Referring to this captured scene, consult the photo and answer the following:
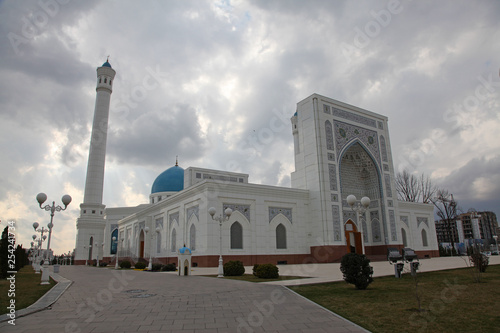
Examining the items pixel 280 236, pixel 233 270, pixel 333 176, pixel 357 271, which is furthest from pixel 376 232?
pixel 357 271

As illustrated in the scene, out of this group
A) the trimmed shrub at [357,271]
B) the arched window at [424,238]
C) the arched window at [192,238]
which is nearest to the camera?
the trimmed shrub at [357,271]

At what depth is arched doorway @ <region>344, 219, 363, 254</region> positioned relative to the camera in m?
30.1

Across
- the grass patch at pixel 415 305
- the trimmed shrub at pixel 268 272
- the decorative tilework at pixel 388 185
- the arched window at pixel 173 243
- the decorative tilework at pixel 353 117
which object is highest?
the decorative tilework at pixel 353 117

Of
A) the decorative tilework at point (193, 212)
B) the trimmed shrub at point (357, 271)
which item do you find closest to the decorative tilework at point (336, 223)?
the decorative tilework at point (193, 212)

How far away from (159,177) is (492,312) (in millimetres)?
43760

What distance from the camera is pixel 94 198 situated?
45.6m

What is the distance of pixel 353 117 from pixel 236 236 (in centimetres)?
1634

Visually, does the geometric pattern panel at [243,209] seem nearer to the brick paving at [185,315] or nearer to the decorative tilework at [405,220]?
the brick paving at [185,315]

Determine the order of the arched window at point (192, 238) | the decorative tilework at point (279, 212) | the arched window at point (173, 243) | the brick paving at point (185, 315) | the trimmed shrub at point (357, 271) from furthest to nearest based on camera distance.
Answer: the arched window at point (173, 243) < the decorative tilework at point (279, 212) < the arched window at point (192, 238) < the trimmed shrub at point (357, 271) < the brick paving at point (185, 315)

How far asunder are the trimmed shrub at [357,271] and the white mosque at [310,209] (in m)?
12.3

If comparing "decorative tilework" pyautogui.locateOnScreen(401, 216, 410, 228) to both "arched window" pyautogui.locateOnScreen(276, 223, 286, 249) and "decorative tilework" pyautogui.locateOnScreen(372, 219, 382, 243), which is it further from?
"arched window" pyautogui.locateOnScreen(276, 223, 286, 249)

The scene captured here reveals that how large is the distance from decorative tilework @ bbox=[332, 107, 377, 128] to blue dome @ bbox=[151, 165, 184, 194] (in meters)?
23.0

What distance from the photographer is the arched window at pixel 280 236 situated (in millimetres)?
27781

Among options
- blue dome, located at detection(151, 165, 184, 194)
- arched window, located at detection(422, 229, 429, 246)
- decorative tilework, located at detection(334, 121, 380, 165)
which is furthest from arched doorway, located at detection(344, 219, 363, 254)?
blue dome, located at detection(151, 165, 184, 194)
